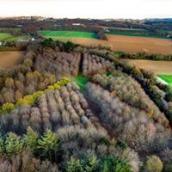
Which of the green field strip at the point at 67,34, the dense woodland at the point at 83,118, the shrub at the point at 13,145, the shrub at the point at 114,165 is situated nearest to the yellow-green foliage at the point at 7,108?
the dense woodland at the point at 83,118

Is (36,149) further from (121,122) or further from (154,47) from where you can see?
(154,47)

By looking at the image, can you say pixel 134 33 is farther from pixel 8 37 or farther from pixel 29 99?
pixel 29 99

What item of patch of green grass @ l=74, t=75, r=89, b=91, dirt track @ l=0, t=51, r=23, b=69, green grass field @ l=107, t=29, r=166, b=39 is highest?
dirt track @ l=0, t=51, r=23, b=69

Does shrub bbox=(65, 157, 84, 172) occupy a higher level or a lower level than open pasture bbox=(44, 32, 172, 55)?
higher

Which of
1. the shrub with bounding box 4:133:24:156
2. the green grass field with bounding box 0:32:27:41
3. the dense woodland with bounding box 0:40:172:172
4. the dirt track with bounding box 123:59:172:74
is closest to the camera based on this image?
the dense woodland with bounding box 0:40:172:172

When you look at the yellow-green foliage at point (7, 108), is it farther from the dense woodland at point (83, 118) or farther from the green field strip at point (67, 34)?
the green field strip at point (67, 34)

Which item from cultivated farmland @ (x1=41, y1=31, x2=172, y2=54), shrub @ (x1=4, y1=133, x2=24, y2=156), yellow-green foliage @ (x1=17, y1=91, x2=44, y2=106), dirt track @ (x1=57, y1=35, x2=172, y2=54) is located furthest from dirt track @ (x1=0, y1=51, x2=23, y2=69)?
shrub @ (x1=4, y1=133, x2=24, y2=156)

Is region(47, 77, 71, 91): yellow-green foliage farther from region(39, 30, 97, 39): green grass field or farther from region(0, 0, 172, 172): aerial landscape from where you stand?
region(39, 30, 97, 39): green grass field
